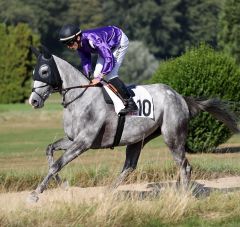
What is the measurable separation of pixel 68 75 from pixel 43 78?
457 mm

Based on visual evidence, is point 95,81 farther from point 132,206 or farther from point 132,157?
point 132,206

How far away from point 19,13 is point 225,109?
263 ft

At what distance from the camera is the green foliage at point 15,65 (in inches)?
2142

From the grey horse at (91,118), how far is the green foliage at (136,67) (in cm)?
5939

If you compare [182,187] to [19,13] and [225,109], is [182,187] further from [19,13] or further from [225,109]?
[19,13]

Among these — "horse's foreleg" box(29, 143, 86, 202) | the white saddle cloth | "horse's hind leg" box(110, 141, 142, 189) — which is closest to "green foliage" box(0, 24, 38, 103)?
"horse's hind leg" box(110, 141, 142, 189)

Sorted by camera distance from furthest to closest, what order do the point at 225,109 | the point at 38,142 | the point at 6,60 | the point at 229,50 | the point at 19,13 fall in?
the point at 19,13
the point at 6,60
the point at 229,50
the point at 38,142
the point at 225,109

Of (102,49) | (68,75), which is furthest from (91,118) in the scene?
(102,49)

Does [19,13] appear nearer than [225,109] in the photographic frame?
Result: No

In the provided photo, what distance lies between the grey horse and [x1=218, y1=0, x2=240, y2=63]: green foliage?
41301 millimetres

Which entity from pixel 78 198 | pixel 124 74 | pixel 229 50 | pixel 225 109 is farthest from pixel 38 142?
pixel 124 74

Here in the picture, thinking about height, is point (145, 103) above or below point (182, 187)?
above

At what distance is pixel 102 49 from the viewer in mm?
10172

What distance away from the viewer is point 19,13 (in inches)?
3548
